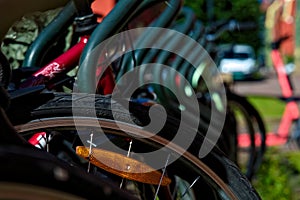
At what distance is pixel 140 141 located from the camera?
6.94ft

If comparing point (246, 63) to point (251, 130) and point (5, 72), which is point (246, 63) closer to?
point (251, 130)

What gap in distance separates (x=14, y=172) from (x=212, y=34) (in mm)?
3423

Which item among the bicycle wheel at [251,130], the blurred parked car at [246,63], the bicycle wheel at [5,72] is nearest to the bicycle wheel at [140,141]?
the bicycle wheel at [5,72]

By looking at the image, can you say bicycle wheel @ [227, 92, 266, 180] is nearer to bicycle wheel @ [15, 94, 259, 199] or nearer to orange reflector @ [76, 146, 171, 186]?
bicycle wheel @ [15, 94, 259, 199]

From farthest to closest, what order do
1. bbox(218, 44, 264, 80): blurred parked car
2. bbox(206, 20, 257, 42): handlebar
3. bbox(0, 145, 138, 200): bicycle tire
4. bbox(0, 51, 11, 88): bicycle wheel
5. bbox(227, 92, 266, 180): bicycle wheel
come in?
bbox(218, 44, 264, 80): blurred parked car
bbox(227, 92, 266, 180): bicycle wheel
bbox(206, 20, 257, 42): handlebar
bbox(0, 51, 11, 88): bicycle wheel
bbox(0, 145, 138, 200): bicycle tire

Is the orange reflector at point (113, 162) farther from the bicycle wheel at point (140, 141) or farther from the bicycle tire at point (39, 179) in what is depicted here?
the bicycle tire at point (39, 179)

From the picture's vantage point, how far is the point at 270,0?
5871mm

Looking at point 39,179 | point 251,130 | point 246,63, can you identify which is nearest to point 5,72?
point 39,179

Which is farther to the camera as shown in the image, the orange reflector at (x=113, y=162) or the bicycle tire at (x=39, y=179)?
the orange reflector at (x=113, y=162)

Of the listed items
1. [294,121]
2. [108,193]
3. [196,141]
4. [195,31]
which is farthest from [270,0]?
[108,193]

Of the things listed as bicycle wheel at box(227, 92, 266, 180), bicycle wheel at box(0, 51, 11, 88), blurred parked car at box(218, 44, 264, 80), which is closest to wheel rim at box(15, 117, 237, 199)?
bicycle wheel at box(0, 51, 11, 88)

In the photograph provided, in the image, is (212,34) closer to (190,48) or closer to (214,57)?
(214,57)

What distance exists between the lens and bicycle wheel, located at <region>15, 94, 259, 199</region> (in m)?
2.04

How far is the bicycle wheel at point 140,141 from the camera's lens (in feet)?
6.71
